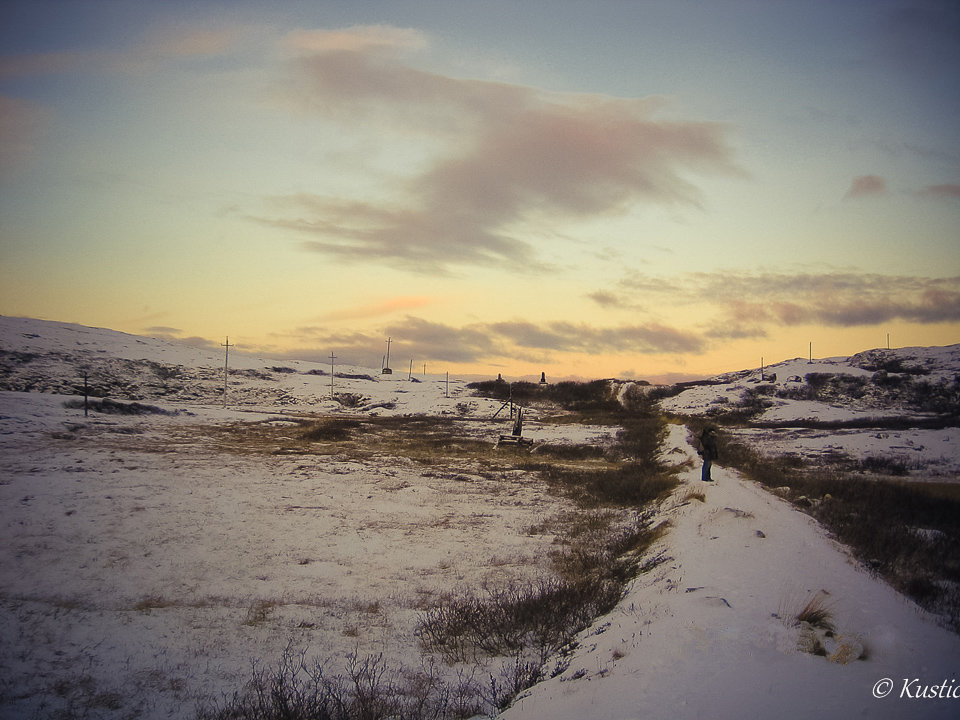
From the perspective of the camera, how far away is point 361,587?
8.88 meters

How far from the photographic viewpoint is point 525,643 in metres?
6.67

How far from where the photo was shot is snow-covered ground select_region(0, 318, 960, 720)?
15.2 ft

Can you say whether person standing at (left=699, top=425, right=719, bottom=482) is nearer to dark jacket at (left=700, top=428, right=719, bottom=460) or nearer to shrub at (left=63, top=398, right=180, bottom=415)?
dark jacket at (left=700, top=428, right=719, bottom=460)

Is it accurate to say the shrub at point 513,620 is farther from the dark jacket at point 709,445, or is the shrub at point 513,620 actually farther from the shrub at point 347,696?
the dark jacket at point 709,445

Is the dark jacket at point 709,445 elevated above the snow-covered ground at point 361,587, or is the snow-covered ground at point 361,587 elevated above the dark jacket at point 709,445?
the dark jacket at point 709,445

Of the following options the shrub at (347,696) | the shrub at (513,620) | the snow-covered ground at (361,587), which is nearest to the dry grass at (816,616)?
the snow-covered ground at (361,587)

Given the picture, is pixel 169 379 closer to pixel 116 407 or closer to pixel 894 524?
pixel 116 407

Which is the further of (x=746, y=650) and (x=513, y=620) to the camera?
(x=513, y=620)

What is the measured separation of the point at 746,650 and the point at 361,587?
636 centimetres

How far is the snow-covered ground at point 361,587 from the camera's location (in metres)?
4.63

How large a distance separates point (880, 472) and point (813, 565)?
16589 millimetres

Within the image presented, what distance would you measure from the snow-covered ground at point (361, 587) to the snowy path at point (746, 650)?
3 cm

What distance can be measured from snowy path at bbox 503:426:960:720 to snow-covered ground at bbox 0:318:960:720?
0.03 metres

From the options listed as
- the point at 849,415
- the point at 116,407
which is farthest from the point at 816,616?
the point at 849,415
